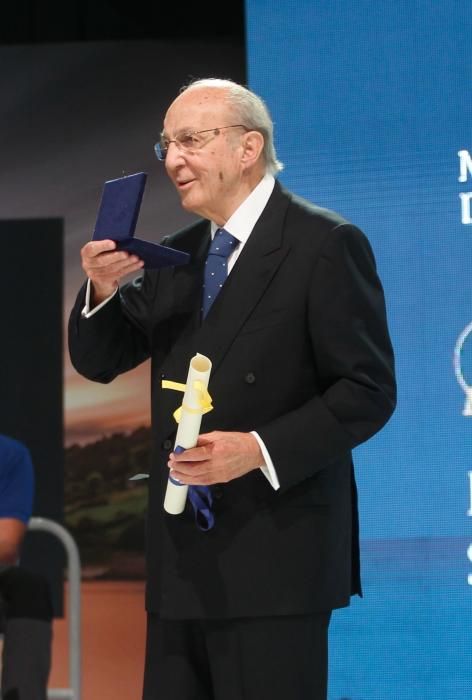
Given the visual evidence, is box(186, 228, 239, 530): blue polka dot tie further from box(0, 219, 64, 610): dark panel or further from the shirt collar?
box(0, 219, 64, 610): dark panel

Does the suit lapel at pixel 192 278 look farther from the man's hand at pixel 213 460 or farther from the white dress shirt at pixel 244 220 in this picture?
the man's hand at pixel 213 460

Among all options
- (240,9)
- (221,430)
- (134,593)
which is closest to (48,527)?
(134,593)

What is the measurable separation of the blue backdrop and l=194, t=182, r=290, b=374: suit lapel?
1.20 meters

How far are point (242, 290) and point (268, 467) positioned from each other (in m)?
0.30

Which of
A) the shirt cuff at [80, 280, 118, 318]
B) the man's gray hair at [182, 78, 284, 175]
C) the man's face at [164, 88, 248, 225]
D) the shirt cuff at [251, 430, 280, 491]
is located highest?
the man's gray hair at [182, 78, 284, 175]

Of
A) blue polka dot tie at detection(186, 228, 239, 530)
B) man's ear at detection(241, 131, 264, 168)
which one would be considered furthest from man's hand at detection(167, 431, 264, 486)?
man's ear at detection(241, 131, 264, 168)

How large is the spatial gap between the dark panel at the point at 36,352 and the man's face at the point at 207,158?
2.64 meters

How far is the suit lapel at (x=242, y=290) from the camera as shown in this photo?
5.98 ft

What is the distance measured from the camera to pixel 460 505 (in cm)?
296

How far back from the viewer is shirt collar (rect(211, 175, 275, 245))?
190 centimetres

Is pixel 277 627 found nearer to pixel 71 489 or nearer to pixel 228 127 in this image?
pixel 228 127

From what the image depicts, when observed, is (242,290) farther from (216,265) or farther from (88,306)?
(88,306)

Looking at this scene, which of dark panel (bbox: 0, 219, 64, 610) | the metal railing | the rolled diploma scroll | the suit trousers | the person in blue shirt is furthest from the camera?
dark panel (bbox: 0, 219, 64, 610)

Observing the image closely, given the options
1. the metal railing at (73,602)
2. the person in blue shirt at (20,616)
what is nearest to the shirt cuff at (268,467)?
the person in blue shirt at (20,616)
